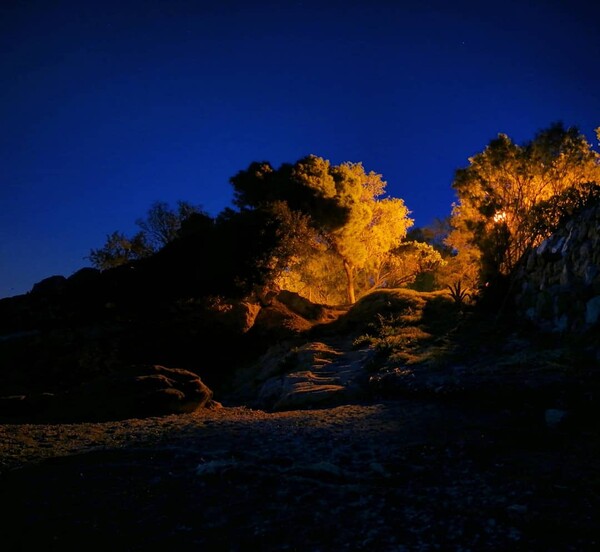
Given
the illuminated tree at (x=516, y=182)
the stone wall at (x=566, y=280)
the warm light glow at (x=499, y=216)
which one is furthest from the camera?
the warm light glow at (x=499, y=216)

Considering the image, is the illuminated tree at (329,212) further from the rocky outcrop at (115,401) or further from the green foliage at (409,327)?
the rocky outcrop at (115,401)

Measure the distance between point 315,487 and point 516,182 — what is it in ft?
62.7

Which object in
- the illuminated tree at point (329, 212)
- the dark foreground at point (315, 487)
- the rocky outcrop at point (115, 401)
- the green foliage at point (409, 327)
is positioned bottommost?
the dark foreground at point (315, 487)

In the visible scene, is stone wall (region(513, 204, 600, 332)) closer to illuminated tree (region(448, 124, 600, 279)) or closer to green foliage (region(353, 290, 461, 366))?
illuminated tree (region(448, 124, 600, 279))

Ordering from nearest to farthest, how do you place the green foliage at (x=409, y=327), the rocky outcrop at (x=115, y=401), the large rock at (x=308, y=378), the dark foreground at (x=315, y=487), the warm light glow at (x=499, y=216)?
the dark foreground at (x=315, y=487) < the rocky outcrop at (x=115, y=401) < the large rock at (x=308, y=378) < the green foliage at (x=409, y=327) < the warm light glow at (x=499, y=216)

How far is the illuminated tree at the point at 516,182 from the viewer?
18.2 metres

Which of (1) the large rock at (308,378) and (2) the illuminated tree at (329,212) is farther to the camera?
(2) the illuminated tree at (329,212)

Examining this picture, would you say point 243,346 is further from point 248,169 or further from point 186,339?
point 248,169

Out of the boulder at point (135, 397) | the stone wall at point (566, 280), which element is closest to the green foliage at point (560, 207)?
the stone wall at point (566, 280)

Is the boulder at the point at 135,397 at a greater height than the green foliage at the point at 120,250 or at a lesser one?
lesser

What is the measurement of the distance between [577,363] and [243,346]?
1485cm

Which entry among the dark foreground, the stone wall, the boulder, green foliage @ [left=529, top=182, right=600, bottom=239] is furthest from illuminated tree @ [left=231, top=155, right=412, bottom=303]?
the dark foreground

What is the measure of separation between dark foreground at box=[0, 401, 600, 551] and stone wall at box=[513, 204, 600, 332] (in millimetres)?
5545

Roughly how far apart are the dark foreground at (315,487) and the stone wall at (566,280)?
554 centimetres
